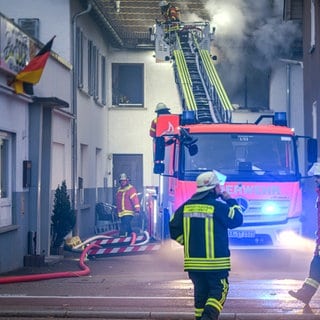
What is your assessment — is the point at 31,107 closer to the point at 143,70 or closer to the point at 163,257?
the point at 163,257

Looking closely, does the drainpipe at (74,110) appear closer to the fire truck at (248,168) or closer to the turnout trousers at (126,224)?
the turnout trousers at (126,224)

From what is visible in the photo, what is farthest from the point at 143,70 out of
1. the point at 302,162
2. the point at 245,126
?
the point at 245,126

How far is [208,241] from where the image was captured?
7.82 m

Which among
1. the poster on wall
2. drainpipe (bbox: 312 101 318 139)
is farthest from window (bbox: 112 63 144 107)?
the poster on wall

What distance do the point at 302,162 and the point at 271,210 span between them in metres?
10.8

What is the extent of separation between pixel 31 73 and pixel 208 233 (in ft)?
25.4

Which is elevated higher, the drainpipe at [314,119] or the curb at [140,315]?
the drainpipe at [314,119]

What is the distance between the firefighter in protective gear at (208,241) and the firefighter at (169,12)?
16.4m

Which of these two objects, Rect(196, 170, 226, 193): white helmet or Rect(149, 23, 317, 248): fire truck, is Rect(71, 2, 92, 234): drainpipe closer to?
Rect(149, 23, 317, 248): fire truck

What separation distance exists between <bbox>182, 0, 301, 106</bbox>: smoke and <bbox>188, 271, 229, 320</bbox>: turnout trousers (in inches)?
727

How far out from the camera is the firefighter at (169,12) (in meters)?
23.8

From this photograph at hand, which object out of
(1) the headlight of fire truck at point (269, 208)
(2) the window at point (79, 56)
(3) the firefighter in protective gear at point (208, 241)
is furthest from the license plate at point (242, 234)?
(2) the window at point (79, 56)

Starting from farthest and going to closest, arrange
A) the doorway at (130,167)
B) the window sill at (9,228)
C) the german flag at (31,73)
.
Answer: the doorway at (130,167) → the german flag at (31,73) → the window sill at (9,228)

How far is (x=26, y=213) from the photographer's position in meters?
15.8
